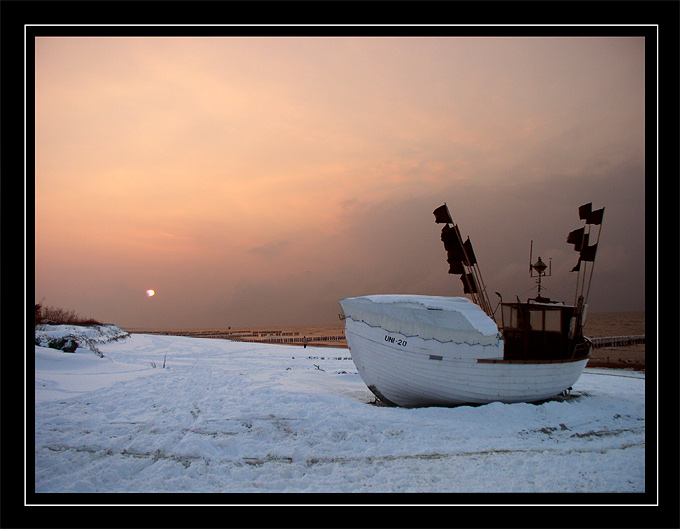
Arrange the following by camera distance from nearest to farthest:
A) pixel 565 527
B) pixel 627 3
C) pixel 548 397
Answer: pixel 565 527, pixel 627 3, pixel 548 397

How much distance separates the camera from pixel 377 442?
7023 mm

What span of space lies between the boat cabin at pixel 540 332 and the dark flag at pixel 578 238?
2.15m

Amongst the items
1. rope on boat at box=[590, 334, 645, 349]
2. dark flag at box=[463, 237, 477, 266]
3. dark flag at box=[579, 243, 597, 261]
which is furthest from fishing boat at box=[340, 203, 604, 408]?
rope on boat at box=[590, 334, 645, 349]

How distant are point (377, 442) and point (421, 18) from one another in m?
6.27

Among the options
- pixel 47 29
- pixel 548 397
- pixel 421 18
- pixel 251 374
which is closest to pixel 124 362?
pixel 251 374

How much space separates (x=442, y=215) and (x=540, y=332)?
464 centimetres

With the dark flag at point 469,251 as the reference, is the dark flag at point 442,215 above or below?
above

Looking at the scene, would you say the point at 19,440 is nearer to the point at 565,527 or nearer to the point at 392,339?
the point at 565,527

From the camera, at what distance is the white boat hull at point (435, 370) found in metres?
9.09

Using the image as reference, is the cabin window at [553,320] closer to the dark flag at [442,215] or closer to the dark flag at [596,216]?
the dark flag at [596,216]

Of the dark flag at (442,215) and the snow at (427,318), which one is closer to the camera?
the snow at (427,318)

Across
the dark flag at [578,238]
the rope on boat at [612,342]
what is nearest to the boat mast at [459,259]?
the dark flag at [578,238]

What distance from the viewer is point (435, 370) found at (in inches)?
358

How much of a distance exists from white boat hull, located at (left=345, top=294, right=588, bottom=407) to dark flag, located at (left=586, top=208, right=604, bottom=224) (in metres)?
5.29
